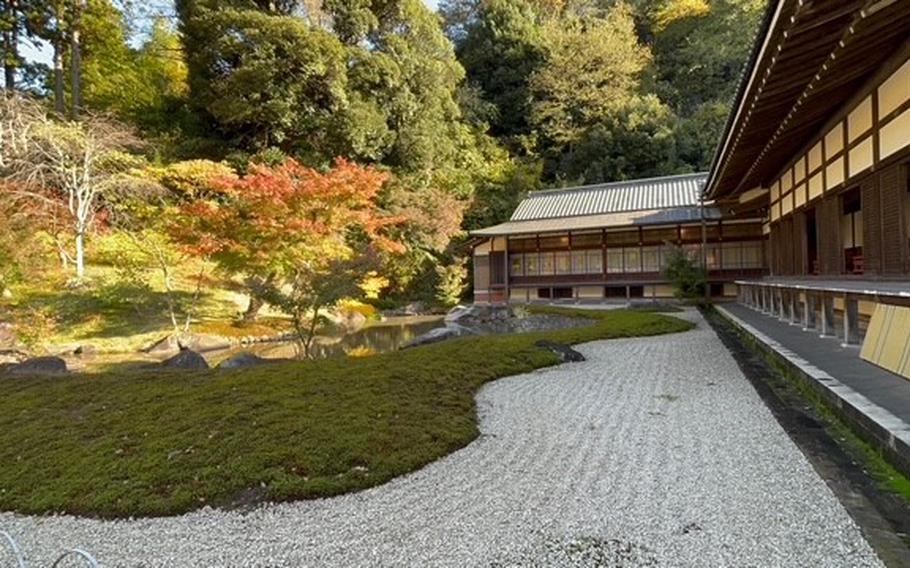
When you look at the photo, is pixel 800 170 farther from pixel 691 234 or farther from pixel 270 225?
pixel 270 225

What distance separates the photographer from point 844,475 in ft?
10.5

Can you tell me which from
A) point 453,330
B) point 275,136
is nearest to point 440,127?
point 275,136

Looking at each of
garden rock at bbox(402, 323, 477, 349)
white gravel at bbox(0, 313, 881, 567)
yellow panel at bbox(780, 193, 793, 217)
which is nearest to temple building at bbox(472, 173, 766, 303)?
yellow panel at bbox(780, 193, 793, 217)

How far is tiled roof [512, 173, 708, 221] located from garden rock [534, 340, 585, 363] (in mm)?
14556

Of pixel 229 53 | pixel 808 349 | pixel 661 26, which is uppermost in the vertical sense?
pixel 661 26

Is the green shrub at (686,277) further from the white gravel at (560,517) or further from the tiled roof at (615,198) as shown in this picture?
the white gravel at (560,517)

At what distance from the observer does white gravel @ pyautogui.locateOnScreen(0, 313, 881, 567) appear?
8.45ft

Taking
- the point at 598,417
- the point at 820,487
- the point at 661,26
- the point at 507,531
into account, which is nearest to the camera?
the point at 507,531

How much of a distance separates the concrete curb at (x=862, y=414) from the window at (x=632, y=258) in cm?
1554

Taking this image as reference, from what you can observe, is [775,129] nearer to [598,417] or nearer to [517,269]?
[598,417]

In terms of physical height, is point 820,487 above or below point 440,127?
below

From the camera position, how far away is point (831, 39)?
5098 mm

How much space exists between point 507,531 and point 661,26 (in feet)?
132

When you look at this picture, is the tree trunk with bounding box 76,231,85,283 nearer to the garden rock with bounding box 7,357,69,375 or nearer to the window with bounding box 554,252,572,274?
the garden rock with bounding box 7,357,69,375
